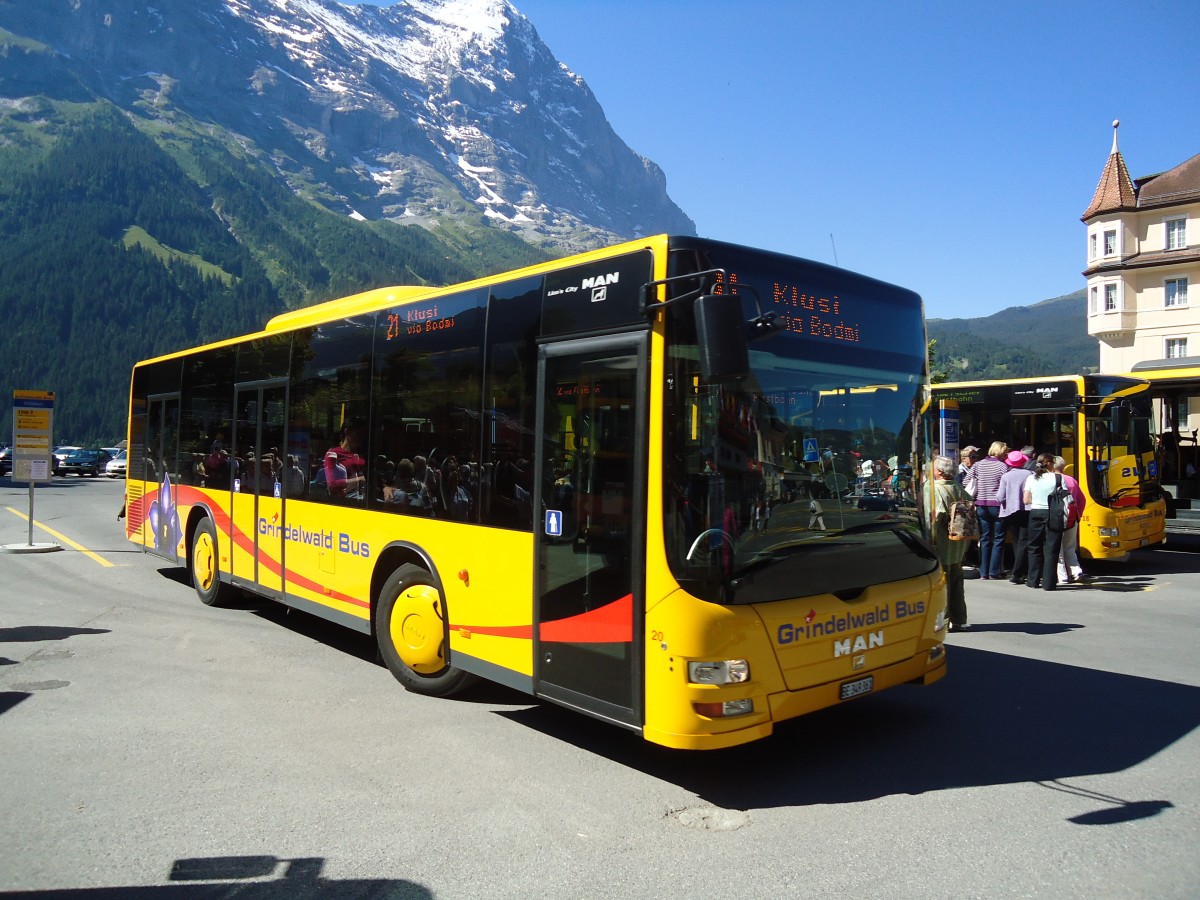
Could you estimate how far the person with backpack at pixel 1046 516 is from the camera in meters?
12.1

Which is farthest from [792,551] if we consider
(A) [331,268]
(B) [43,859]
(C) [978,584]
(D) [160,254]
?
(A) [331,268]

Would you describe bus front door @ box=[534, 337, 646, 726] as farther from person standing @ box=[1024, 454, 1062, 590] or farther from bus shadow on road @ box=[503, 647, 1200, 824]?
person standing @ box=[1024, 454, 1062, 590]

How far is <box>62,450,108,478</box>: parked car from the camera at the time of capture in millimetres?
53594

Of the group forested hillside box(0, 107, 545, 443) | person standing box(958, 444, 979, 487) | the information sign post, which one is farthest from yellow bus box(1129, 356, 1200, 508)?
forested hillside box(0, 107, 545, 443)

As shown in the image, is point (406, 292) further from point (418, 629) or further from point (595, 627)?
point (595, 627)

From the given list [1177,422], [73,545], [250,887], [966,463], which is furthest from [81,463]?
[250,887]

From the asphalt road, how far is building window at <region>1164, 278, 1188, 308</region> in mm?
56558

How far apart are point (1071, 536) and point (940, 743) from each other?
853 cm

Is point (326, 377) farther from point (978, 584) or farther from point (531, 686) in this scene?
point (978, 584)

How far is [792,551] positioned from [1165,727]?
320cm

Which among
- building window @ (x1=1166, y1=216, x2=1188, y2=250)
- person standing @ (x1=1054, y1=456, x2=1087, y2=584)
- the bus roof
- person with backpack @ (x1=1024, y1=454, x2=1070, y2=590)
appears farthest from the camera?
building window @ (x1=1166, y1=216, x2=1188, y2=250)

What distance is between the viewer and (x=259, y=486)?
9.04 meters

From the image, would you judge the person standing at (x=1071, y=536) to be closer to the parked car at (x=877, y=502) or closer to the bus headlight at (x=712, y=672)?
the parked car at (x=877, y=502)

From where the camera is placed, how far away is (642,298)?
15.9 ft
